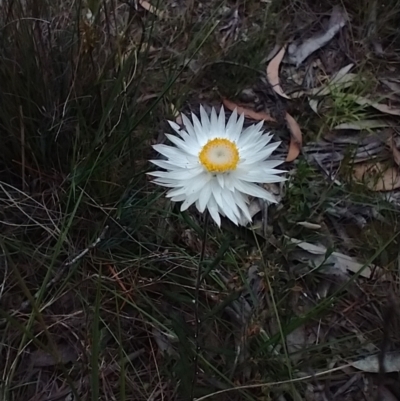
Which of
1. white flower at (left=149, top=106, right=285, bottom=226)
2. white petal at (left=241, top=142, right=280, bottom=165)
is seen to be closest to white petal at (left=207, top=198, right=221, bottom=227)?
white flower at (left=149, top=106, right=285, bottom=226)

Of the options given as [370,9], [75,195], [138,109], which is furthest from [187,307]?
[370,9]

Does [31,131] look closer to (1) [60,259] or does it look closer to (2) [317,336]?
(1) [60,259]

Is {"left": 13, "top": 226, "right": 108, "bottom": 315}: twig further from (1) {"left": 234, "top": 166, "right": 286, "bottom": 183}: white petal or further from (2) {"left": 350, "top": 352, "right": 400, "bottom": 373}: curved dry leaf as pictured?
(2) {"left": 350, "top": 352, "right": 400, "bottom": 373}: curved dry leaf

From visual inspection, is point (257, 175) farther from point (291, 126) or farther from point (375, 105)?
point (375, 105)

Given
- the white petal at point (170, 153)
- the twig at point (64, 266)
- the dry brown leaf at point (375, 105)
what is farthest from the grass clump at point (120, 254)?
the dry brown leaf at point (375, 105)

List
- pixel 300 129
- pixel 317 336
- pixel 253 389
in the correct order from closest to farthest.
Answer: pixel 253 389
pixel 317 336
pixel 300 129

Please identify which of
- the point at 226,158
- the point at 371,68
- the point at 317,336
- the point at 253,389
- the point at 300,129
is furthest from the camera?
the point at 371,68

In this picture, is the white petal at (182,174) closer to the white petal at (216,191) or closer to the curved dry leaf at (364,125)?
the white petal at (216,191)
